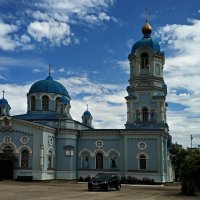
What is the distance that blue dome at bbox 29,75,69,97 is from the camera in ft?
169

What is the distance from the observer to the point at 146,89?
45906mm

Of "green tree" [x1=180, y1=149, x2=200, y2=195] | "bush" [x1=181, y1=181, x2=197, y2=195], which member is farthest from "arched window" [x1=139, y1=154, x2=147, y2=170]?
"green tree" [x1=180, y1=149, x2=200, y2=195]

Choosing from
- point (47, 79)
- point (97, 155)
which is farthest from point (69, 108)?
point (97, 155)

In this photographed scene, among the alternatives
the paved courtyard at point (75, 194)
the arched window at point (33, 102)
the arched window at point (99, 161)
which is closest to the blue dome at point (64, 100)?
the arched window at point (33, 102)

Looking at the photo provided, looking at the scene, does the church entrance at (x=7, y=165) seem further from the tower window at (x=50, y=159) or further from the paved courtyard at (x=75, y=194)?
the paved courtyard at (x=75, y=194)

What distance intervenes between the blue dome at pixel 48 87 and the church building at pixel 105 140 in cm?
389

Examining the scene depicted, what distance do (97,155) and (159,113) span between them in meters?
8.81

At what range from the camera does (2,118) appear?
146 feet

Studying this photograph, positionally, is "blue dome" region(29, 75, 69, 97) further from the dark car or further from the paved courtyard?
the dark car

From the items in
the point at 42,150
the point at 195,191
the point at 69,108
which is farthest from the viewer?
the point at 69,108

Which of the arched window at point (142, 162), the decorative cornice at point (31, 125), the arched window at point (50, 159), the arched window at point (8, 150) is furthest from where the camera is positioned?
the arched window at point (50, 159)

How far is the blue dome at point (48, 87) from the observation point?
5156 centimetres

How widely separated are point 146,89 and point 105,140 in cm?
770

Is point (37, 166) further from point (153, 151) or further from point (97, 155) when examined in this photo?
point (153, 151)
